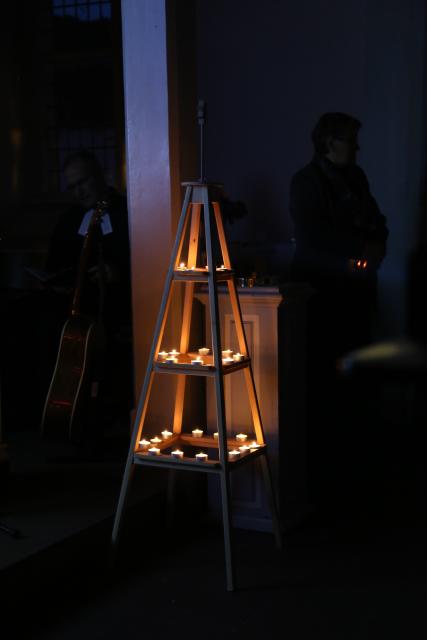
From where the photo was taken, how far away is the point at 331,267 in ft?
12.0

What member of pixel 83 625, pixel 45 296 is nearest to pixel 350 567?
pixel 83 625

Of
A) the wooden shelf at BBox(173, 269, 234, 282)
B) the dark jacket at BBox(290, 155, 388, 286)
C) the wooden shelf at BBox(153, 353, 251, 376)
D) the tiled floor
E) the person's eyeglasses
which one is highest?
the person's eyeglasses

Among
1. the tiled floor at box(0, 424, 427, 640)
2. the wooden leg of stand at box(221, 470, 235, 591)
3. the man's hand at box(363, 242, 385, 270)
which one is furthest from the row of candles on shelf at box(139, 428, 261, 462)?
the man's hand at box(363, 242, 385, 270)

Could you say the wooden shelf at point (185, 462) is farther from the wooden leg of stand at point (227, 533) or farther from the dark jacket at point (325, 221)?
the dark jacket at point (325, 221)

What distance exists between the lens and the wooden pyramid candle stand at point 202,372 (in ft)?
9.11

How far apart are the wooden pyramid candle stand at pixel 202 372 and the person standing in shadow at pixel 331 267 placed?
0.57 metres

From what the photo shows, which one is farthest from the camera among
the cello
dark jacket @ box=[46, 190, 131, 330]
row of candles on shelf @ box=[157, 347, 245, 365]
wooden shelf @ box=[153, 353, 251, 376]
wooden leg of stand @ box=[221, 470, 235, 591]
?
dark jacket @ box=[46, 190, 131, 330]

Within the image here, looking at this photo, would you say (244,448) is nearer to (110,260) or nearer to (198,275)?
(198,275)

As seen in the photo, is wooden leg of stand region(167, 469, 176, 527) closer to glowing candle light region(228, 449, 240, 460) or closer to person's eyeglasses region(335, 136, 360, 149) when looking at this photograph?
glowing candle light region(228, 449, 240, 460)

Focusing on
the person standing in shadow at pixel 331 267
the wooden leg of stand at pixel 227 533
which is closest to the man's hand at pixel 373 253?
the person standing in shadow at pixel 331 267

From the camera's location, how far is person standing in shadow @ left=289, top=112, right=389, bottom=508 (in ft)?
11.7

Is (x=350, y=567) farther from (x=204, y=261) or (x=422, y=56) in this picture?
(x=422, y=56)

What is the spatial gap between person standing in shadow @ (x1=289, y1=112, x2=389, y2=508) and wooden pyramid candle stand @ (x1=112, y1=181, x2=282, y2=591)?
57 centimetres

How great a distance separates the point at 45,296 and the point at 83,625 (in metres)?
2.19
